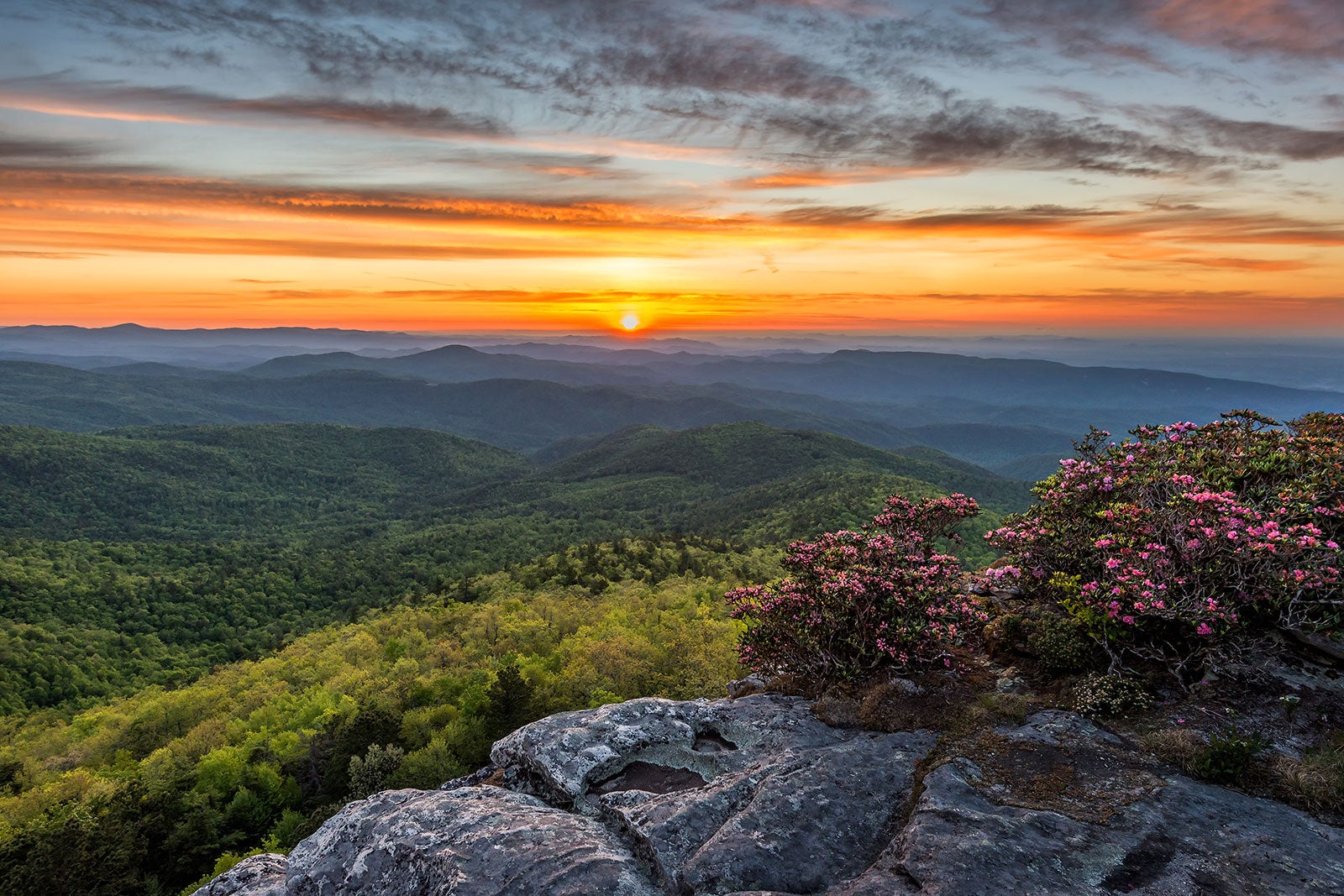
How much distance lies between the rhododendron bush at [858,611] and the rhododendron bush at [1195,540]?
8.87 ft

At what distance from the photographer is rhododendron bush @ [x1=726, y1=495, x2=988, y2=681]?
15.6 m

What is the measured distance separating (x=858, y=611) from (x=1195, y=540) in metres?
7.42

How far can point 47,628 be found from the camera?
97.4 m

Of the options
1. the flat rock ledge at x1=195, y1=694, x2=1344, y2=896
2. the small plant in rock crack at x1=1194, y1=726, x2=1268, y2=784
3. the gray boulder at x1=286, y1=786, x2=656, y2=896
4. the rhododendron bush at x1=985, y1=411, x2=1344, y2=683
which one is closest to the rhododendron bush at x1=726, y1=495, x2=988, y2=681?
the flat rock ledge at x1=195, y1=694, x2=1344, y2=896

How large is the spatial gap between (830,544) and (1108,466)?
8.37 m

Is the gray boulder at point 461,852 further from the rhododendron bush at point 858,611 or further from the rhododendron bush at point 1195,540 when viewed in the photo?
the rhododendron bush at point 1195,540

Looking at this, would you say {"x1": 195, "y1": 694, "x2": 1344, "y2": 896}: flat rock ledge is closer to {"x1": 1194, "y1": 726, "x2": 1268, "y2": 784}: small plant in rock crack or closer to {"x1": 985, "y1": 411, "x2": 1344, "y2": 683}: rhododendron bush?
{"x1": 1194, "y1": 726, "x2": 1268, "y2": 784}: small plant in rock crack

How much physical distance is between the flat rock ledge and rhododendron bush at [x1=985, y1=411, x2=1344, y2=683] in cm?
323

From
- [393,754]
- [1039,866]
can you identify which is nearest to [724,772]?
[1039,866]

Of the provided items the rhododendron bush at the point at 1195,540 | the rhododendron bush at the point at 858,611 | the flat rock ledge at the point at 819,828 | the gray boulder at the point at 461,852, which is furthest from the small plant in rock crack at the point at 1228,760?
the gray boulder at the point at 461,852

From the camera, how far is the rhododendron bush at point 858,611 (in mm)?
15578

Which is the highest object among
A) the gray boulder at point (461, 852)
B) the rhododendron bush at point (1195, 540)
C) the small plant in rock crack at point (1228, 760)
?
the rhododendron bush at point (1195, 540)

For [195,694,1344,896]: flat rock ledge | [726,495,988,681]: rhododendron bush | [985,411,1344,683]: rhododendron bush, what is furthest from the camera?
[726,495,988,681]: rhododendron bush

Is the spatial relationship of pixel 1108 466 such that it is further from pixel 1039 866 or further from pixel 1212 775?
pixel 1039 866
